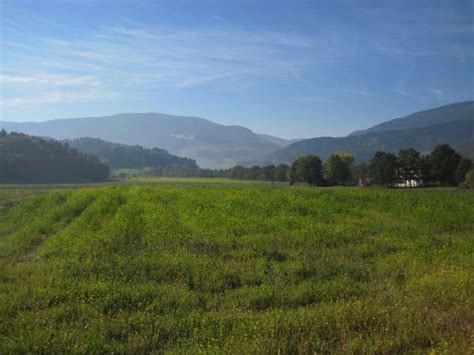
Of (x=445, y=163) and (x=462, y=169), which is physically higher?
(x=445, y=163)

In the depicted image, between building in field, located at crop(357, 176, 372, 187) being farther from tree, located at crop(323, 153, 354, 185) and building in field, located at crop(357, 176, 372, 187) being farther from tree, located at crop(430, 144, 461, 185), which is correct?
tree, located at crop(430, 144, 461, 185)

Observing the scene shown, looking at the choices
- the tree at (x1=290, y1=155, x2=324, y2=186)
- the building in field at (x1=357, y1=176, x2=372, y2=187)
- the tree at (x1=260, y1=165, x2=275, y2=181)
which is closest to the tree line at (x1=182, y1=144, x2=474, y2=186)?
the tree at (x1=290, y1=155, x2=324, y2=186)

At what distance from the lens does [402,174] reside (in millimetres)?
92312

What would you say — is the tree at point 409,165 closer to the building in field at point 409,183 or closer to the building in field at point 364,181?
the building in field at point 409,183

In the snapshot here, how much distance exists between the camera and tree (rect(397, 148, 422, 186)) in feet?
293

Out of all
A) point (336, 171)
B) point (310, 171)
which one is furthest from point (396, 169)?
point (310, 171)

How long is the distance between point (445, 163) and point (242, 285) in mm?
84200

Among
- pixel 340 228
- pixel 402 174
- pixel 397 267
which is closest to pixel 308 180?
pixel 402 174

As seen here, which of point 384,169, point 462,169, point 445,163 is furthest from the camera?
point 384,169

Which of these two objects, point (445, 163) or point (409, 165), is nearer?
point (445, 163)

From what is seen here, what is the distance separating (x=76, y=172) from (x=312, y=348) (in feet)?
526

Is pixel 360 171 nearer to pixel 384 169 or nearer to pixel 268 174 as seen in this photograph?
pixel 384 169

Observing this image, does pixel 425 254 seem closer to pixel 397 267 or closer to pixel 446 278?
pixel 397 267

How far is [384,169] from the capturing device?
309ft
